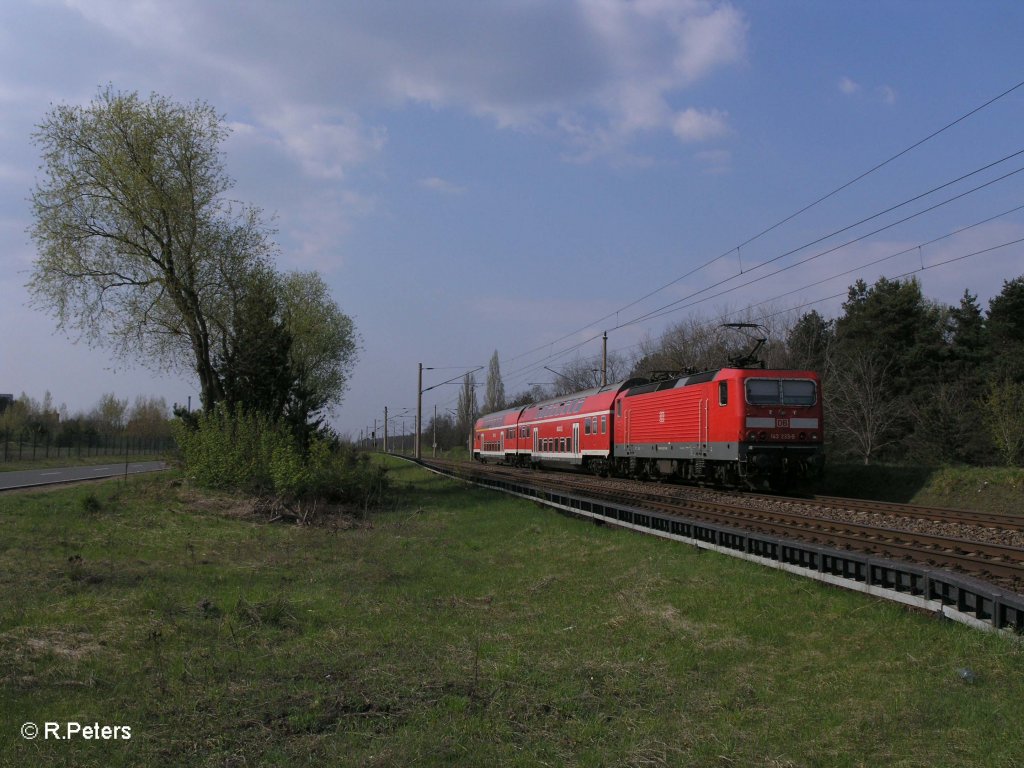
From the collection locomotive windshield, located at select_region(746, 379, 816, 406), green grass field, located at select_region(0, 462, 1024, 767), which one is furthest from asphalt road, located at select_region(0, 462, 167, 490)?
locomotive windshield, located at select_region(746, 379, 816, 406)

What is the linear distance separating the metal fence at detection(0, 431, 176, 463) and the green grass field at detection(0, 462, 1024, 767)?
40.5m

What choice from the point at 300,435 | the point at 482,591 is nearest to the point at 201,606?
the point at 482,591

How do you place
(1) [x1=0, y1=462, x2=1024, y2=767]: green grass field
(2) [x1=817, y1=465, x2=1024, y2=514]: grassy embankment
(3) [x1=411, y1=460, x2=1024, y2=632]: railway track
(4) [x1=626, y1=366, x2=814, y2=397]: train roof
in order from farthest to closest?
(4) [x1=626, y1=366, x2=814, y2=397]: train roof → (2) [x1=817, y1=465, x2=1024, y2=514]: grassy embankment → (3) [x1=411, y1=460, x2=1024, y2=632]: railway track → (1) [x1=0, y1=462, x2=1024, y2=767]: green grass field

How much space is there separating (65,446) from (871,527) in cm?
6857

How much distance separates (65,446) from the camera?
65.8 m

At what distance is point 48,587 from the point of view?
34.6ft

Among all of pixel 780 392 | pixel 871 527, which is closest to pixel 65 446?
pixel 780 392

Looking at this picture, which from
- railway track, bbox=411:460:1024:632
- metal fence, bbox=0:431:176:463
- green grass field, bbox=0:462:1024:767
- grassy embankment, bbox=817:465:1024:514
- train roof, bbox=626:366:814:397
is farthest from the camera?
metal fence, bbox=0:431:176:463

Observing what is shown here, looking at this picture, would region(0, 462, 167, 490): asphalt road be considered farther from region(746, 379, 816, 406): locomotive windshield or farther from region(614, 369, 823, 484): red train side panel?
region(746, 379, 816, 406): locomotive windshield

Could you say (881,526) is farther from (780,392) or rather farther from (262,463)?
(262,463)

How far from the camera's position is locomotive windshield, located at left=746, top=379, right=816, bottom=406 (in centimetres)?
2050

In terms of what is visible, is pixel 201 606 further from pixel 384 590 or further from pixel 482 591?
pixel 482 591

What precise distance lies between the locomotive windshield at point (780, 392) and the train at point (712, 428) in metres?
0.03

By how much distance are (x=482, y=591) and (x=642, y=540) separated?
4.06 m
